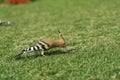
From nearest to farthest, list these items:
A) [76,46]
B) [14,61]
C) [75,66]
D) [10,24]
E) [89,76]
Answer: [89,76] < [75,66] < [14,61] < [76,46] < [10,24]

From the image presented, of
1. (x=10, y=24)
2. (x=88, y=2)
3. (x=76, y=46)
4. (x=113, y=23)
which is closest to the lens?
(x=76, y=46)

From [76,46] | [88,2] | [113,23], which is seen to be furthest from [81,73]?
[88,2]

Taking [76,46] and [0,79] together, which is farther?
[76,46]

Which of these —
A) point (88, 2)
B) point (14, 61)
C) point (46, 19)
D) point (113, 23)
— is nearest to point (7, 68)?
point (14, 61)

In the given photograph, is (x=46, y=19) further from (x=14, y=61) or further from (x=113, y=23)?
(x=14, y=61)

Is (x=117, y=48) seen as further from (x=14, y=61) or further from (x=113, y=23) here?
(x=113, y=23)

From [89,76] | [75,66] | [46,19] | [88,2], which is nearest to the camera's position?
[89,76]
